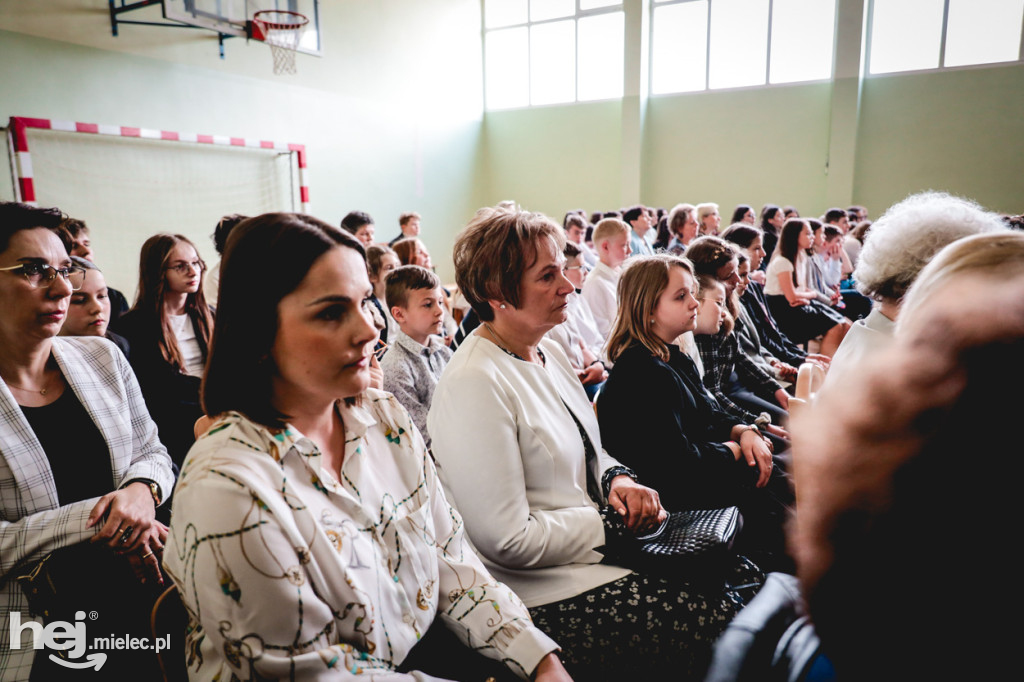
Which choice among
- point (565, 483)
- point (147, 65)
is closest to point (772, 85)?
point (147, 65)

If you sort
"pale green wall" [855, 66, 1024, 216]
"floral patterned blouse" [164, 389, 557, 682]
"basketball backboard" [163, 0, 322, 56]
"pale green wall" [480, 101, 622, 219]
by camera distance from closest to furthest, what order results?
"floral patterned blouse" [164, 389, 557, 682], "basketball backboard" [163, 0, 322, 56], "pale green wall" [855, 66, 1024, 216], "pale green wall" [480, 101, 622, 219]

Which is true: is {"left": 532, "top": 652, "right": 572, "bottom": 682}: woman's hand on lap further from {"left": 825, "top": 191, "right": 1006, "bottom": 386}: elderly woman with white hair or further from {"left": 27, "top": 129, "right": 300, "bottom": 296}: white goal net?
{"left": 27, "top": 129, "right": 300, "bottom": 296}: white goal net

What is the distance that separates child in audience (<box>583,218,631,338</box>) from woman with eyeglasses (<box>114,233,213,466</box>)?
265 centimetres

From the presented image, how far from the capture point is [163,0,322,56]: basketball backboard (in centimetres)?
650

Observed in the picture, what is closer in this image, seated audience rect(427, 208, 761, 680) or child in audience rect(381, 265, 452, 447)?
seated audience rect(427, 208, 761, 680)

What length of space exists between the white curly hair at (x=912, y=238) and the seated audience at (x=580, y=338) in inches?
66.8

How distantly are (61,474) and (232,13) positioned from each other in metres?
7.56

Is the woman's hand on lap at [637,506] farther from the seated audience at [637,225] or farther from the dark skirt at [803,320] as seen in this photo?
the seated audience at [637,225]

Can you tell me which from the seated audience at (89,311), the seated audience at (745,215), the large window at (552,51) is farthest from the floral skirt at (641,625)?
the large window at (552,51)

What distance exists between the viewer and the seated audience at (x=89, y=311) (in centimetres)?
230

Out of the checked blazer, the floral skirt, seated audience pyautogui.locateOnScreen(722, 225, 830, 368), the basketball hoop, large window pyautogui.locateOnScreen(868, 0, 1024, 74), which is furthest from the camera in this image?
large window pyautogui.locateOnScreen(868, 0, 1024, 74)

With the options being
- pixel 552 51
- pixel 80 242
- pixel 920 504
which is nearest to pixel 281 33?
pixel 80 242

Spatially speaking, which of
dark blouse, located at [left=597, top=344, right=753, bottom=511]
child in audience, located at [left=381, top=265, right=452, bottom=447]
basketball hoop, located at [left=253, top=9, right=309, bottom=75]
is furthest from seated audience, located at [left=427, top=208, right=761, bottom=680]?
basketball hoop, located at [left=253, top=9, right=309, bottom=75]

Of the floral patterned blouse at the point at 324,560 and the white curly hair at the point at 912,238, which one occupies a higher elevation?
the white curly hair at the point at 912,238
